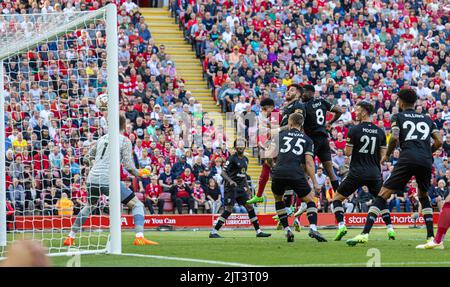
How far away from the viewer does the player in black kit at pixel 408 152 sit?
14109mm

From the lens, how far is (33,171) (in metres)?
18.3

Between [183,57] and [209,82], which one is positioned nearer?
[209,82]

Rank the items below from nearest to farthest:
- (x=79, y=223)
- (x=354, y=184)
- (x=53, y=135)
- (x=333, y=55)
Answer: (x=79, y=223), (x=354, y=184), (x=53, y=135), (x=333, y=55)

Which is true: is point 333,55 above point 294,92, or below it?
above

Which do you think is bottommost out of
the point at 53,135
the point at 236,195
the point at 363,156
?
the point at 236,195

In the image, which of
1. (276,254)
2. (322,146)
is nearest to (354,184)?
(322,146)

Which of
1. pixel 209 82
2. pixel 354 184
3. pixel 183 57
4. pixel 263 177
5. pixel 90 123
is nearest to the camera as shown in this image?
pixel 354 184

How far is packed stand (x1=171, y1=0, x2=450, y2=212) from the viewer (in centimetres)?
3094

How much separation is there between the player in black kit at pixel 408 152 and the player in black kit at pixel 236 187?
12.4 ft

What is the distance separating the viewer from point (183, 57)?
110 feet

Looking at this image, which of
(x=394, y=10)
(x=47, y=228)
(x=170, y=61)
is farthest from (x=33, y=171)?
(x=394, y=10)

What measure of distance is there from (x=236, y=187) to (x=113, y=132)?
5422 mm

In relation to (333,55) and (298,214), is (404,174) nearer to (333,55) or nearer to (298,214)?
(298,214)
